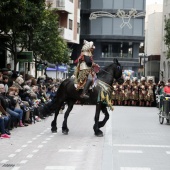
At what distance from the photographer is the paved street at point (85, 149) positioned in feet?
40.5

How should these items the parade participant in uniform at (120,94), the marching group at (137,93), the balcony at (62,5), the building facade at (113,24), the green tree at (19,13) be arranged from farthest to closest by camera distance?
the building facade at (113,24) < the balcony at (62,5) < the parade participant in uniform at (120,94) < the marching group at (137,93) < the green tree at (19,13)

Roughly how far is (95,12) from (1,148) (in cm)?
6742

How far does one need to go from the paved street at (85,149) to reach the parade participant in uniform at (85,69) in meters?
1.54

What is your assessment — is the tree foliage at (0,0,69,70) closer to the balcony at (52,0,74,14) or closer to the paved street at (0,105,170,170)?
the paved street at (0,105,170,170)

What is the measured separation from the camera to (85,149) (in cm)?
1508

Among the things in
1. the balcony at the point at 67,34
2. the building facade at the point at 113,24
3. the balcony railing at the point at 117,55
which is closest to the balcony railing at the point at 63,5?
the balcony at the point at 67,34

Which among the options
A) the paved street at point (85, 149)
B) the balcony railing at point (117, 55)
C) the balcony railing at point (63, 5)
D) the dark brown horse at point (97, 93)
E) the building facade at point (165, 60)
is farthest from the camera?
the balcony railing at point (117, 55)

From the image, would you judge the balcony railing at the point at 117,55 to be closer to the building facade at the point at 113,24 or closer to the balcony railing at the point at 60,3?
the building facade at the point at 113,24

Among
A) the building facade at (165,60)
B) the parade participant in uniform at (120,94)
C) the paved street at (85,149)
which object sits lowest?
the paved street at (85,149)

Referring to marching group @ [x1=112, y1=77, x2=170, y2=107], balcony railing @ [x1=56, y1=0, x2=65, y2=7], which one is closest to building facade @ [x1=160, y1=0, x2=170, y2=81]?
balcony railing @ [x1=56, y1=0, x2=65, y2=7]

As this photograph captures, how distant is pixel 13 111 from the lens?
68.4 feet

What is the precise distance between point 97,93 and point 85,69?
2.80ft

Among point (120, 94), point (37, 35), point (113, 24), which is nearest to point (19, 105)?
point (37, 35)

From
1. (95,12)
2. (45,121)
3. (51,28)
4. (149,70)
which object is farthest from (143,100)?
(149,70)
